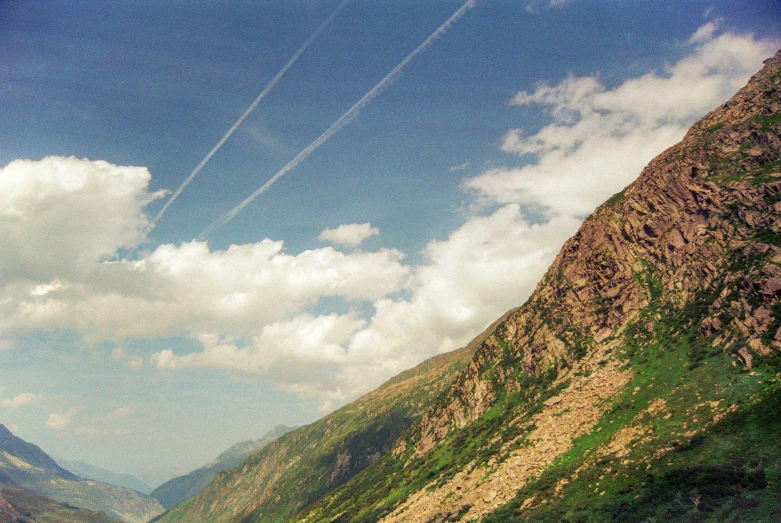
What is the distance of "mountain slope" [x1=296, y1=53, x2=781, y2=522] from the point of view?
10462 cm

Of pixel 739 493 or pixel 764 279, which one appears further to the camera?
pixel 764 279

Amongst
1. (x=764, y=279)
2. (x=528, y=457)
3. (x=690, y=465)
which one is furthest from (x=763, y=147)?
(x=528, y=457)

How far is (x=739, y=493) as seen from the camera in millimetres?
92938

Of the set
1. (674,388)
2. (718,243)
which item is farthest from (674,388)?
(718,243)

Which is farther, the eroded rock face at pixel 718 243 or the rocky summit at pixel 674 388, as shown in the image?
the eroded rock face at pixel 718 243

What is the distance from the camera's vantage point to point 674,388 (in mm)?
138750

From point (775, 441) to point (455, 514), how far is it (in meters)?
96.8

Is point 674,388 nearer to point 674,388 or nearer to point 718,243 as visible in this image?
point 674,388

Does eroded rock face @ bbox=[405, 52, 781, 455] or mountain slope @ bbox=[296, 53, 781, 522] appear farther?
eroded rock face @ bbox=[405, 52, 781, 455]

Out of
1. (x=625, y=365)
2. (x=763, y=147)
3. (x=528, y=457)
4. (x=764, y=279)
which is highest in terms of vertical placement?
(x=763, y=147)

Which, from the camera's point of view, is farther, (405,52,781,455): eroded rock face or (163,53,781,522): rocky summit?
(405,52,781,455): eroded rock face

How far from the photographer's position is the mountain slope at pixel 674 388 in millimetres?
104625

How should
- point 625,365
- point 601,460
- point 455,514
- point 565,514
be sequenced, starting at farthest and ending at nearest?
point 625,365 < point 455,514 < point 601,460 < point 565,514

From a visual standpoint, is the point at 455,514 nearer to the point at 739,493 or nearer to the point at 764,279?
the point at 739,493
